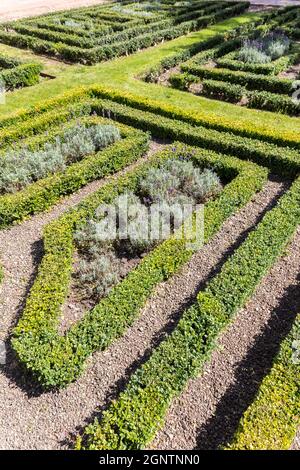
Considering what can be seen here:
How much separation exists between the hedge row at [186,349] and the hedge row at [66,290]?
2.97 feet

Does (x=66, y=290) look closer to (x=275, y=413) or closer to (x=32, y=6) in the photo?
(x=275, y=413)

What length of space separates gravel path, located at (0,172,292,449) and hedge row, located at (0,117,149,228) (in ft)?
1.88

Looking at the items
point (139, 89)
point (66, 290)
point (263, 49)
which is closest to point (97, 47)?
point (139, 89)

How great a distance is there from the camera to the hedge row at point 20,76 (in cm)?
1591

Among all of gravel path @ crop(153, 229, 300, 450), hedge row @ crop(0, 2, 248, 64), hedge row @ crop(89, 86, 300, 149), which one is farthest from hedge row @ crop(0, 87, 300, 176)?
hedge row @ crop(0, 2, 248, 64)

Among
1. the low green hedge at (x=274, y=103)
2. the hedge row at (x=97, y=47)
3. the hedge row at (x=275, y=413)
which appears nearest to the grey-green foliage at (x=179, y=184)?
the hedge row at (x=275, y=413)

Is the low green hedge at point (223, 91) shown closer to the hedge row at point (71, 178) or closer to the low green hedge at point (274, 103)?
the low green hedge at point (274, 103)

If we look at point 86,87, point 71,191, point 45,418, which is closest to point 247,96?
point 86,87

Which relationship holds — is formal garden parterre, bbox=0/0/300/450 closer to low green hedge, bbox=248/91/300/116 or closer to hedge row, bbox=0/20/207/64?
low green hedge, bbox=248/91/300/116

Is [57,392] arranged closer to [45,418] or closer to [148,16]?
[45,418]

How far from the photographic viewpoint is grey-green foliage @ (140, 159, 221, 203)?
9602 mm

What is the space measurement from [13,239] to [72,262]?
6.11 ft

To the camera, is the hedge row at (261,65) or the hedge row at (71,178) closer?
the hedge row at (71,178)

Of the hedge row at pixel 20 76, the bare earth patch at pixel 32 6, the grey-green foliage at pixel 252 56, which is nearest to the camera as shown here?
the hedge row at pixel 20 76
